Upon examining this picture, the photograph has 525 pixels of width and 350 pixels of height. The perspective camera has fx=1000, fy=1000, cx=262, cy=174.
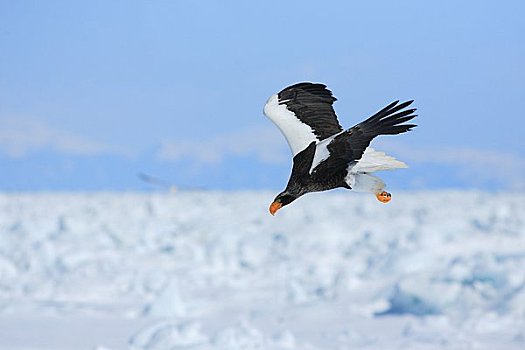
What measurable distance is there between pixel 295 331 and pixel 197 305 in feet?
6.53

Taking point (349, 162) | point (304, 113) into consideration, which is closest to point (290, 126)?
point (304, 113)

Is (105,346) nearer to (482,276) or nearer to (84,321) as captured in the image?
(84,321)

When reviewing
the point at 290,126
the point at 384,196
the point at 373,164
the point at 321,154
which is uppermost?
the point at 290,126

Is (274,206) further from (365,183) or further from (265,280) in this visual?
(265,280)

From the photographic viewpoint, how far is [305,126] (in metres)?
5.87

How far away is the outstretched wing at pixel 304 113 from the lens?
579 centimetres

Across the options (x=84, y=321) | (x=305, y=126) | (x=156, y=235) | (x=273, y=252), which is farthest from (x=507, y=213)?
(x=305, y=126)

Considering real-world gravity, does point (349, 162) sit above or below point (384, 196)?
above

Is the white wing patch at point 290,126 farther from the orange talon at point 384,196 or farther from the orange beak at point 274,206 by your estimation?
the orange talon at point 384,196

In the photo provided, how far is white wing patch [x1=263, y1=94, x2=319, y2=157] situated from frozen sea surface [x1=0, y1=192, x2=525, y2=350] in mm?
6308

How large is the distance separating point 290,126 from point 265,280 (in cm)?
1111

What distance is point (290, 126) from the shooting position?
590 centimetres

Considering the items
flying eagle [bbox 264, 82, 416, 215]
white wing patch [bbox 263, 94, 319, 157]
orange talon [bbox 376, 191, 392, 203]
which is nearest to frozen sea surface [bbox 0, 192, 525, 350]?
white wing patch [bbox 263, 94, 319, 157]

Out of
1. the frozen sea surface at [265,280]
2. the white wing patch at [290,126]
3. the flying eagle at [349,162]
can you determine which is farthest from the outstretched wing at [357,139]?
the frozen sea surface at [265,280]
